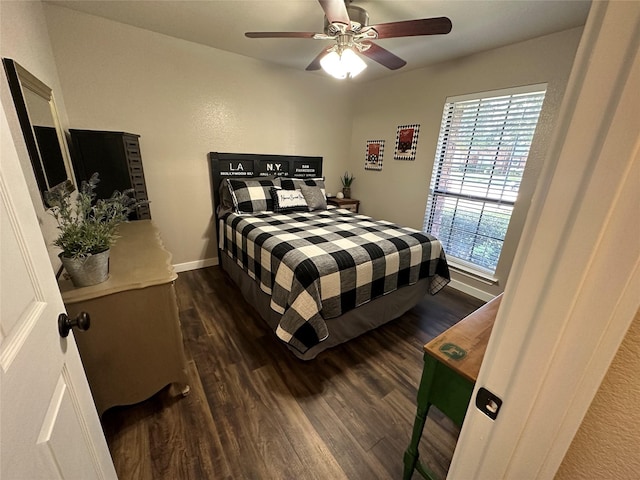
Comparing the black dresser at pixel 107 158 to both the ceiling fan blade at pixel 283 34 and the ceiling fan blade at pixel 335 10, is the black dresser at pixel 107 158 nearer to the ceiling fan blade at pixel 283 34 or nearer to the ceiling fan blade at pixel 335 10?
the ceiling fan blade at pixel 283 34

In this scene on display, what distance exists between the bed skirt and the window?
2.98 feet

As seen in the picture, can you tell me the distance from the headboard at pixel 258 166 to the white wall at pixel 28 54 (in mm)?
1343

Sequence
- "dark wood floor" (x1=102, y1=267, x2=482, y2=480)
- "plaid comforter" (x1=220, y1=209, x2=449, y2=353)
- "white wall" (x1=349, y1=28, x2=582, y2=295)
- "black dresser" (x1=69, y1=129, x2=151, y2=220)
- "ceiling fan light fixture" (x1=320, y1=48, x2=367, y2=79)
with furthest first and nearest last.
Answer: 1. "white wall" (x1=349, y1=28, x2=582, y2=295)
2. "black dresser" (x1=69, y1=129, x2=151, y2=220)
3. "ceiling fan light fixture" (x1=320, y1=48, x2=367, y2=79)
4. "plaid comforter" (x1=220, y1=209, x2=449, y2=353)
5. "dark wood floor" (x1=102, y1=267, x2=482, y2=480)

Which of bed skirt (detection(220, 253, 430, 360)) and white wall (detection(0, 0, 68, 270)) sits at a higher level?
white wall (detection(0, 0, 68, 270))

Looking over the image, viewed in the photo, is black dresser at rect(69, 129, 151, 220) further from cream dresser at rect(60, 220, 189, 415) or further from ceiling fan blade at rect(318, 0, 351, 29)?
ceiling fan blade at rect(318, 0, 351, 29)

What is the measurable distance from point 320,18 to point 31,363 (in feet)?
8.48

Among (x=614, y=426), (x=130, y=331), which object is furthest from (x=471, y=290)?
(x=130, y=331)

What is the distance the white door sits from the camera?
1.53ft

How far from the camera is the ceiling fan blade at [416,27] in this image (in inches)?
58.8

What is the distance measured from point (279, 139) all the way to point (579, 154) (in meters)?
3.41

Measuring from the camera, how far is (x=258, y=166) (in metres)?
3.31

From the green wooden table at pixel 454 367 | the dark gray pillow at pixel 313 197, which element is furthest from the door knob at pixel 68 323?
the dark gray pillow at pixel 313 197

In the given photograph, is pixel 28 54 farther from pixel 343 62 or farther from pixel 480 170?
pixel 480 170

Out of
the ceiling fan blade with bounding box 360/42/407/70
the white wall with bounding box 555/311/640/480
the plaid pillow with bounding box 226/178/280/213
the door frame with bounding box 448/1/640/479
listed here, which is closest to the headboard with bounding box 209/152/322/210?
the plaid pillow with bounding box 226/178/280/213
